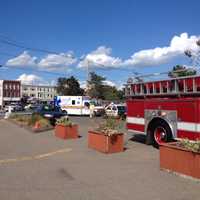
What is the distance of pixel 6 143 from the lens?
15461 millimetres

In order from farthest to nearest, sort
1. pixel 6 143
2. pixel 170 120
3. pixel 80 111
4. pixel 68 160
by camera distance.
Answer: pixel 80 111 → pixel 6 143 → pixel 170 120 → pixel 68 160

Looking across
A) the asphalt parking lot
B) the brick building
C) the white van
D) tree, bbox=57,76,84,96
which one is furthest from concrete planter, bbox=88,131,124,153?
the brick building

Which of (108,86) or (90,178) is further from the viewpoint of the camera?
(108,86)

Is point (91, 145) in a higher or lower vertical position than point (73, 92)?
lower

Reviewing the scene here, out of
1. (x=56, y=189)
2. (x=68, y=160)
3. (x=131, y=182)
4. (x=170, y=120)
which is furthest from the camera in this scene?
(x=170, y=120)

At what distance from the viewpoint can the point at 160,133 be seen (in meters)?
13.3

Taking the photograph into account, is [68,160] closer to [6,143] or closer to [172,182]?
[172,182]

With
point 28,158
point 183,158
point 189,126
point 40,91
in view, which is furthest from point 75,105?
point 40,91

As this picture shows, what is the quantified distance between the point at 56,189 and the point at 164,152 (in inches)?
112

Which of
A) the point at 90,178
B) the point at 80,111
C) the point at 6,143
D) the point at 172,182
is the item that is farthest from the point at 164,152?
the point at 80,111

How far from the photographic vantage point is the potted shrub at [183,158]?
793 centimetres

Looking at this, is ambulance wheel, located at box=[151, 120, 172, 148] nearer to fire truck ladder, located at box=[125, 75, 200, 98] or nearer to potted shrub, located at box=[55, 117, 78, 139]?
fire truck ladder, located at box=[125, 75, 200, 98]

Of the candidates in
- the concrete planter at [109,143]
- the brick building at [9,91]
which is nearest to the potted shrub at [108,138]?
the concrete planter at [109,143]

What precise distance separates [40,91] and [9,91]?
102 ft
